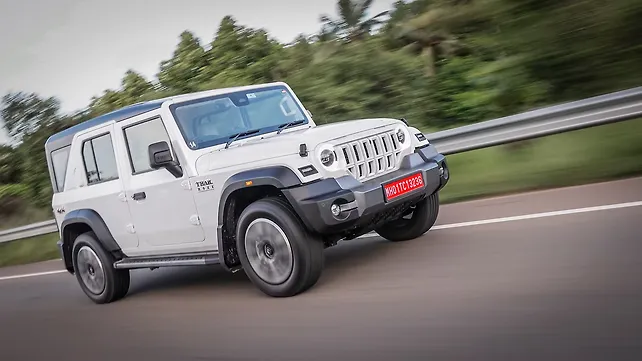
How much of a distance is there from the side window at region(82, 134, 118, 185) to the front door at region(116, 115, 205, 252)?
23cm

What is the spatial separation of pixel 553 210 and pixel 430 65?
859 cm

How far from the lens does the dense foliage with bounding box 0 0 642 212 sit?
842cm

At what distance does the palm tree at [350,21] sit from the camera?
595 inches

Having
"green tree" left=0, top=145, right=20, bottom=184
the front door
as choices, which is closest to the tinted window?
the front door

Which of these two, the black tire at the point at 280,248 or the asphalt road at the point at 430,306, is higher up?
the black tire at the point at 280,248

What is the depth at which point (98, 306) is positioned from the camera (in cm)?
691

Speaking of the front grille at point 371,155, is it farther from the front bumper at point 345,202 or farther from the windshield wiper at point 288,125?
the windshield wiper at point 288,125

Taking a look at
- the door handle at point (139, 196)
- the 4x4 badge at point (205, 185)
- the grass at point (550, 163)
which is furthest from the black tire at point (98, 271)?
the grass at point (550, 163)

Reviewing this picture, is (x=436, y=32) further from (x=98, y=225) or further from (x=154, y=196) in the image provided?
(x=154, y=196)

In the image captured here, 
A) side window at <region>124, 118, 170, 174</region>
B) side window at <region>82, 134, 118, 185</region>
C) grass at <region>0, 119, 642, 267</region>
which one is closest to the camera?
side window at <region>124, 118, 170, 174</region>

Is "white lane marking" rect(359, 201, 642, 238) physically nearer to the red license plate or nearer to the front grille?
the red license plate

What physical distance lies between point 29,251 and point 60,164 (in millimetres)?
6362

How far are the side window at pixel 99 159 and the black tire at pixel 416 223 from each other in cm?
261

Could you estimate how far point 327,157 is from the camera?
502cm
